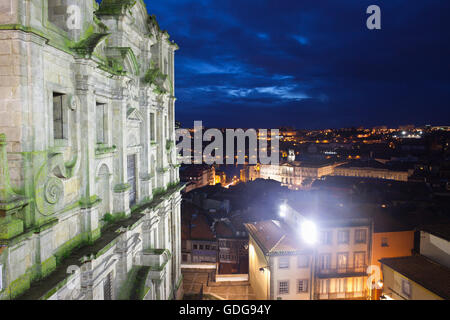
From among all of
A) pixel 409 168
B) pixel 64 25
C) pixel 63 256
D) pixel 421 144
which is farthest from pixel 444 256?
pixel 421 144

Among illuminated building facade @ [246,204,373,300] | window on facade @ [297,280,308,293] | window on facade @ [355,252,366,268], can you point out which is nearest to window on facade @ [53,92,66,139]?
illuminated building facade @ [246,204,373,300]

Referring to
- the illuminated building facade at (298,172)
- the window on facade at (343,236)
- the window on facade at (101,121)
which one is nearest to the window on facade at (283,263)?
the window on facade at (343,236)

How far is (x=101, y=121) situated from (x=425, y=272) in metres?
24.1

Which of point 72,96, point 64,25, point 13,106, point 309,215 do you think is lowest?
point 309,215

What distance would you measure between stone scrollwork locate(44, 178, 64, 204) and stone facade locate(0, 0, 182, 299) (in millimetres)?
32

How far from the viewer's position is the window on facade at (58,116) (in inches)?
391

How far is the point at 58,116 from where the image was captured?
9.99 meters

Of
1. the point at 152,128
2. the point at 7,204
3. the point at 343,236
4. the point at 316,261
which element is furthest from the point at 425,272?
the point at 7,204

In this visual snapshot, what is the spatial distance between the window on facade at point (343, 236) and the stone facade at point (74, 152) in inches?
691

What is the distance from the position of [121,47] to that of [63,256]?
30.2 feet

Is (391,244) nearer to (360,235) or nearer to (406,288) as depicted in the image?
(360,235)

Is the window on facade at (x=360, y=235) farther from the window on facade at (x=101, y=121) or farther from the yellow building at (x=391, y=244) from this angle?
the window on facade at (x=101, y=121)
